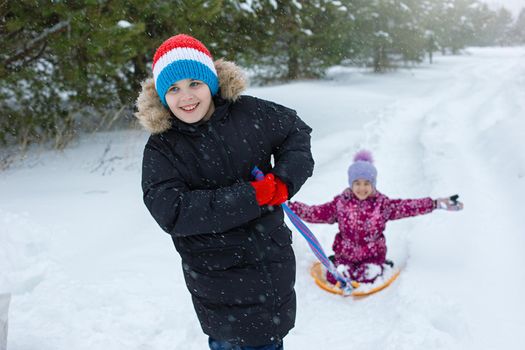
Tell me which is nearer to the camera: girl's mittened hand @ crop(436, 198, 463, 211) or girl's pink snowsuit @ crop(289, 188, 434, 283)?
girl's mittened hand @ crop(436, 198, 463, 211)

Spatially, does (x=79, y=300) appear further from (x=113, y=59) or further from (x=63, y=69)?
(x=63, y=69)

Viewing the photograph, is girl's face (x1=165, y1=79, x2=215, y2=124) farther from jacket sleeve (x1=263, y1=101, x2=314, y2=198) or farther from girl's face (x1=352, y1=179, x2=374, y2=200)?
girl's face (x1=352, y1=179, x2=374, y2=200)

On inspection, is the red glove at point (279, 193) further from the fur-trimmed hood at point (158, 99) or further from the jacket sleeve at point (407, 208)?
the jacket sleeve at point (407, 208)

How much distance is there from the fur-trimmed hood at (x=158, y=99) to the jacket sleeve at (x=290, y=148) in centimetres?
18

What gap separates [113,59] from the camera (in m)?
6.28

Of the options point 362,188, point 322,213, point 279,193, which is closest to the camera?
point 279,193

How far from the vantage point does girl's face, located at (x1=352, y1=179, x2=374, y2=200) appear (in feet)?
14.3

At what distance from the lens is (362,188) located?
4359mm

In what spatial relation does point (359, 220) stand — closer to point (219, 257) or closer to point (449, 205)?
point (449, 205)

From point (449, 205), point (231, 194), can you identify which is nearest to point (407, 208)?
point (449, 205)

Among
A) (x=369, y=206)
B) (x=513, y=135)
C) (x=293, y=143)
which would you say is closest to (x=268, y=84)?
(x=513, y=135)

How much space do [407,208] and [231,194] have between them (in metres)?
2.83

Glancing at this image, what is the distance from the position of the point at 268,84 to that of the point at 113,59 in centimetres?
1334

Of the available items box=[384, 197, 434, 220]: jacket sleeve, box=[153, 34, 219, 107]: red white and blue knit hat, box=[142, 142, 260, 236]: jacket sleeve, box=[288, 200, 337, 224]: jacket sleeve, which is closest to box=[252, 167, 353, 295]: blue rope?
box=[142, 142, 260, 236]: jacket sleeve
